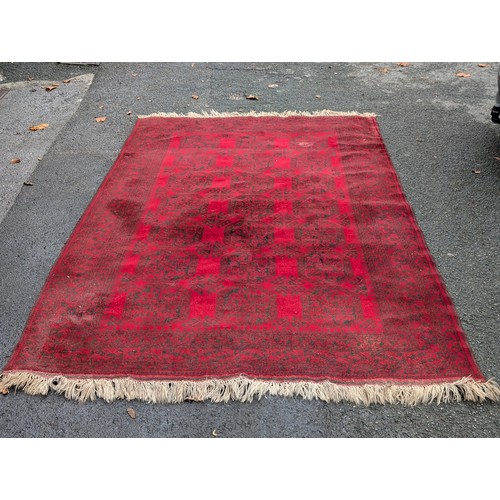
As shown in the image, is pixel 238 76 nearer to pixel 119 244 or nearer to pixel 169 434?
pixel 119 244

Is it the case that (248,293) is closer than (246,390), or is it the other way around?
(246,390)

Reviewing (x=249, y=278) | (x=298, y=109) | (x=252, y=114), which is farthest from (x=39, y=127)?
(x=249, y=278)

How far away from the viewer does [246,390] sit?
1.72 m

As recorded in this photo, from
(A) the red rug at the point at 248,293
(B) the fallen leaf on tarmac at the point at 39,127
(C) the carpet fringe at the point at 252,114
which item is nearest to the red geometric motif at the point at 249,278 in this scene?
(A) the red rug at the point at 248,293

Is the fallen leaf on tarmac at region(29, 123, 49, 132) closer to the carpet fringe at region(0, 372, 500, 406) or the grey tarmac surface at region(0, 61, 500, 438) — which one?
the grey tarmac surface at region(0, 61, 500, 438)

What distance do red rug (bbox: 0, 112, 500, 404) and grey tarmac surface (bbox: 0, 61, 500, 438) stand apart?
61mm

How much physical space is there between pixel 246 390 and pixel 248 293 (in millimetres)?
459

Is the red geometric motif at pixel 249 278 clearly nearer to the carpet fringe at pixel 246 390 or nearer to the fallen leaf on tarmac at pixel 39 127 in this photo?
the carpet fringe at pixel 246 390

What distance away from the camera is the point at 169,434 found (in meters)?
1.62

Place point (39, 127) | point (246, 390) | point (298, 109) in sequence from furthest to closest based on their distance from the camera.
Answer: point (298, 109), point (39, 127), point (246, 390)

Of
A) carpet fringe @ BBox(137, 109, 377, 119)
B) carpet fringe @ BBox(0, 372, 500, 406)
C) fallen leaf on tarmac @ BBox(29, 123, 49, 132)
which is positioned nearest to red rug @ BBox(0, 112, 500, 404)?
carpet fringe @ BBox(0, 372, 500, 406)

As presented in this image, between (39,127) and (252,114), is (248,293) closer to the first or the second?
(252,114)

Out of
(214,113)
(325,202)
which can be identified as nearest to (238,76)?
(214,113)

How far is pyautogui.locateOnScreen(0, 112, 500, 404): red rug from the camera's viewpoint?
175 centimetres
